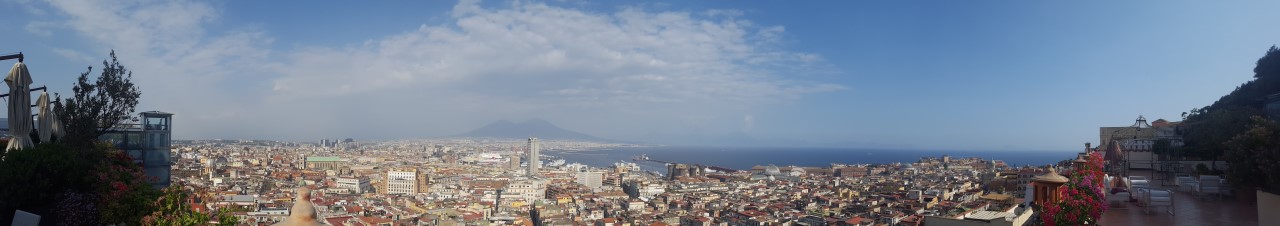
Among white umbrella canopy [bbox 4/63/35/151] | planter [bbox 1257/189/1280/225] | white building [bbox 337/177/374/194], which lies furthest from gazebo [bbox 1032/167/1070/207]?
white building [bbox 337/177/374/194]

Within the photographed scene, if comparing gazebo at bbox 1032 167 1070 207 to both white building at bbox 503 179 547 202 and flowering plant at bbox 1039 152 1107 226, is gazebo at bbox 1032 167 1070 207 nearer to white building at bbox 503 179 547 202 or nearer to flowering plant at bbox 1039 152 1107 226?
flowering plant at bbox 1039 152 1107 226

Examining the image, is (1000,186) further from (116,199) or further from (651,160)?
(651,160)

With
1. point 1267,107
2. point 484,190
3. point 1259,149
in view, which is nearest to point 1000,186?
point 1267,107

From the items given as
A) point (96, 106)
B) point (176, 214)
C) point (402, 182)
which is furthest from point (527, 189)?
point (176, 214)

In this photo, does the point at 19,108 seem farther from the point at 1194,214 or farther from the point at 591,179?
the point at 591,179

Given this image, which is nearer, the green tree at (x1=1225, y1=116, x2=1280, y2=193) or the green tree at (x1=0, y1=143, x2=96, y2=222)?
the green tree at (x1=0, y1=143, x2=96, y2=222)

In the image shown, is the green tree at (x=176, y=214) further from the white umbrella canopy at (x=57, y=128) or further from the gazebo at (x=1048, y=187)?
the gazebo at (x=1048, y=187)

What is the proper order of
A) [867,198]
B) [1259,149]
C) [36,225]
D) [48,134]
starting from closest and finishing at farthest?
1. [36,225]
2. [1259,149]
3. [48,134]
4. [867,198]
